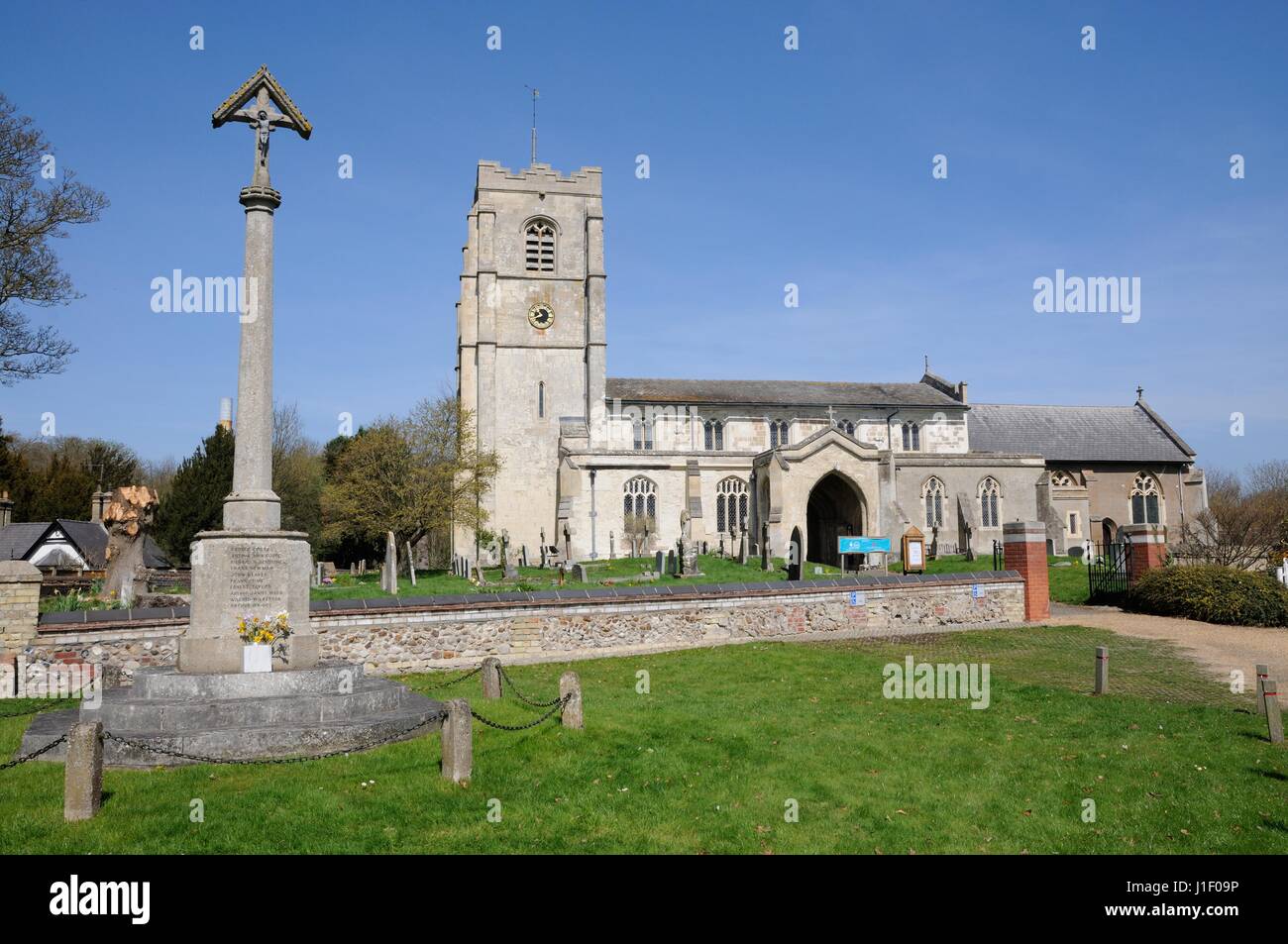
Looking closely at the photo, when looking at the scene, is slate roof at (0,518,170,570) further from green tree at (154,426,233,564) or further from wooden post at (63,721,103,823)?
wooden post at (63,721,103,823)

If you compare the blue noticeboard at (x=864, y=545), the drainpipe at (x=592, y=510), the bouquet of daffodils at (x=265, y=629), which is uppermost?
the drainpipe at (x=592, y=510)

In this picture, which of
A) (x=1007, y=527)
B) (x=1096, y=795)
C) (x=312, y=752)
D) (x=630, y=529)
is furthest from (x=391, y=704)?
(x=630, y=529)

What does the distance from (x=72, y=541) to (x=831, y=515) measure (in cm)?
3619

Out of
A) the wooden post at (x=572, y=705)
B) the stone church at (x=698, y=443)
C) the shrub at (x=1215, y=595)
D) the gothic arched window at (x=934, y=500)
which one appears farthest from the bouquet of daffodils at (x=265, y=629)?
the gothic arched window at (x=934, y=500)

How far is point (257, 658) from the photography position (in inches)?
426

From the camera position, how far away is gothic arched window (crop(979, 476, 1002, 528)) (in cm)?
4800

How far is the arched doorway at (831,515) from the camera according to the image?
44281mm

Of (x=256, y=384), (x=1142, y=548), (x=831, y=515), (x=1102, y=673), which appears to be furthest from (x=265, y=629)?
(x=831, y=515)

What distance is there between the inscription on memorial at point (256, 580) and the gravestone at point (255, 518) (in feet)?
0.04

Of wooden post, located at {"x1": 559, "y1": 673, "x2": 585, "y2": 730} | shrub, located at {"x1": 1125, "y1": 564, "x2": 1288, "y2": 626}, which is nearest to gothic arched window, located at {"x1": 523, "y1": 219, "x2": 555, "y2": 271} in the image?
shrub, located at {"x1": 1125, "y1": 564, "x2": 1288, "y2": 626}

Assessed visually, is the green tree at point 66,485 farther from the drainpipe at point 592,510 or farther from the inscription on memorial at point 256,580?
the inscription on memorial at point 256,580

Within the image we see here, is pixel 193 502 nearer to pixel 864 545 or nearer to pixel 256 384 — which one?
pixel 864 545

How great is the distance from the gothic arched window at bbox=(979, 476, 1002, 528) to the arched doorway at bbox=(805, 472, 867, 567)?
8138 mm

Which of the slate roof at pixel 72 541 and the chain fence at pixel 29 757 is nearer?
the chain fence at pixel 29 757
